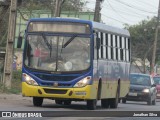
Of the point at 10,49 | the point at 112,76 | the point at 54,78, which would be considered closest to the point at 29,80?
the point at 54,78

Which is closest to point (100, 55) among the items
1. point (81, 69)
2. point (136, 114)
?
point (81, 69)

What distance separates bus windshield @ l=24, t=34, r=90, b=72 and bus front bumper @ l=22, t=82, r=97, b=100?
2.11 ft

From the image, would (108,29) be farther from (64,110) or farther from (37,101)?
(64,110)

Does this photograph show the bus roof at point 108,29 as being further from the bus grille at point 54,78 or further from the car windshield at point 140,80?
the car windshield at point 140,80

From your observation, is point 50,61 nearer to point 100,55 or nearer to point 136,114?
point 100,55

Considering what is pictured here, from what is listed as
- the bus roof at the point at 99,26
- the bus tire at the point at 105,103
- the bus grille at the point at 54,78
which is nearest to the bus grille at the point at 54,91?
the bus grille at the point at 54,78

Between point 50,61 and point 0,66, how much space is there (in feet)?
56.4

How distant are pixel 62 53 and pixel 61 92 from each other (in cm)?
129

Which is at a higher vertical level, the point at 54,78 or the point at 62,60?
the point at 62,60

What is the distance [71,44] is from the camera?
21.8 metres

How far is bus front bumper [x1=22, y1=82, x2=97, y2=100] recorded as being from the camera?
2144cm

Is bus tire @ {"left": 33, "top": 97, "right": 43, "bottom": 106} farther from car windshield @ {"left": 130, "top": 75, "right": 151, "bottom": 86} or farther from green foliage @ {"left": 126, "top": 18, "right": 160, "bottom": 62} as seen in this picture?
green foliage @ {"left": 126, "top": 18, "right": 160, "bottom": 62}

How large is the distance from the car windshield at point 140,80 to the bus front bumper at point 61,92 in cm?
1311

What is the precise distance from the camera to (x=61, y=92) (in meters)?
21.5
